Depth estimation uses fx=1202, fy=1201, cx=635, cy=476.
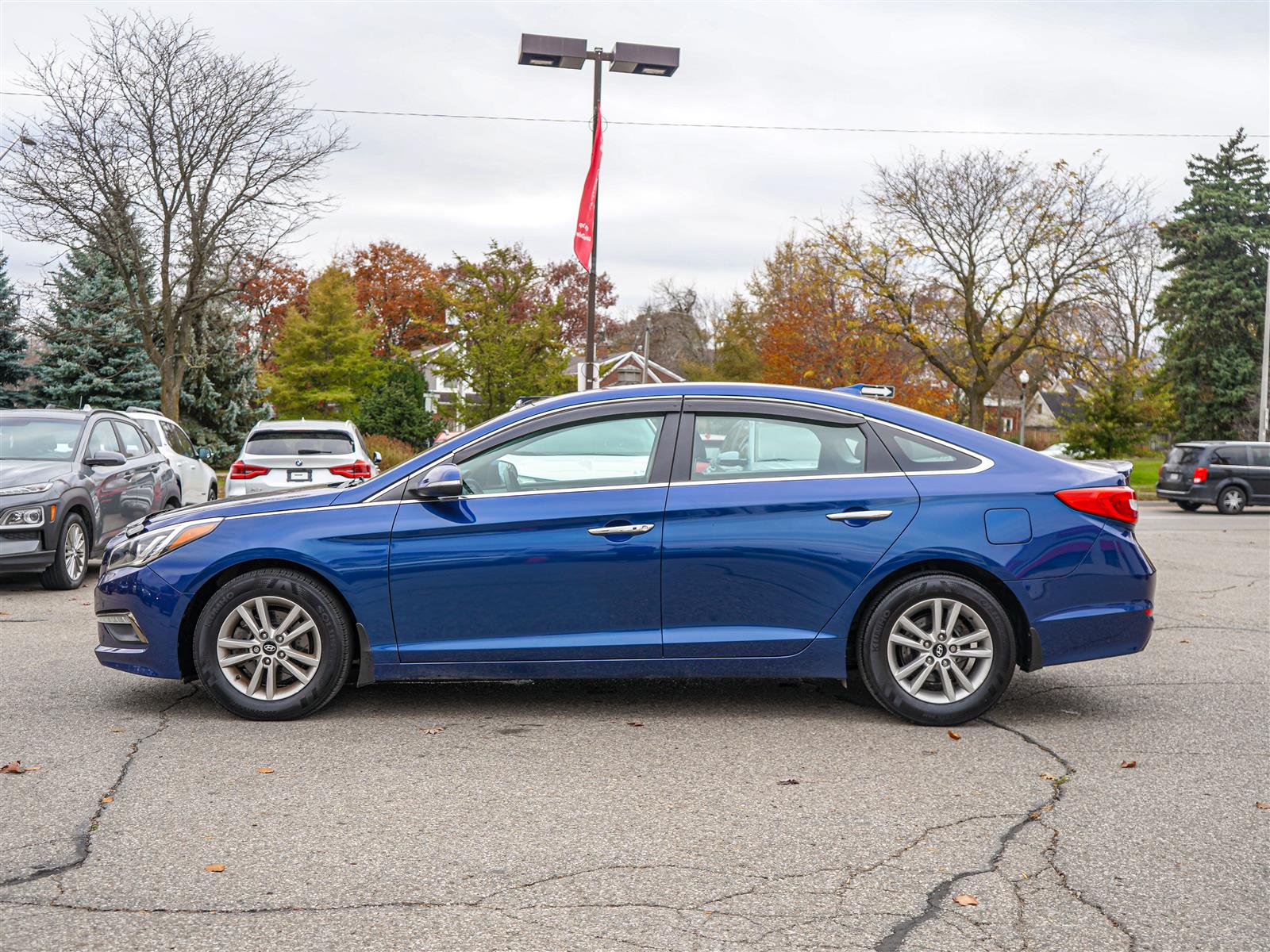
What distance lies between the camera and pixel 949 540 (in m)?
5.64

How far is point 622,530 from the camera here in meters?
5.58

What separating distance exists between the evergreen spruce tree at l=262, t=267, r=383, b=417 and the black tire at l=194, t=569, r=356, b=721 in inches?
1664

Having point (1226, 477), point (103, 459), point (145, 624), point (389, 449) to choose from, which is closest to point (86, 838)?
point (145, 624)

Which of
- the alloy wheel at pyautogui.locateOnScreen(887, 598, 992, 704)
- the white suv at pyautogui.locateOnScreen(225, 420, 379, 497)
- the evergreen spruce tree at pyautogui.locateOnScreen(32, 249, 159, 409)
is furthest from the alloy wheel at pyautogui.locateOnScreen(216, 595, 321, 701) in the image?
the evergreen spruce tree at pyautogui.locateOnScreen(32, 249, 159, 409)

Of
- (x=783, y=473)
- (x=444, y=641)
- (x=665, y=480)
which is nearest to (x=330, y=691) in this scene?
(x=444, y=641)

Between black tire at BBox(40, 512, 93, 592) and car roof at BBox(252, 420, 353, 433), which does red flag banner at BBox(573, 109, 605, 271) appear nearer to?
car roof at BBox(252, 420, 353, 433)

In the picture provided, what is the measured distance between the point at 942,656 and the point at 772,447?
4.19ft

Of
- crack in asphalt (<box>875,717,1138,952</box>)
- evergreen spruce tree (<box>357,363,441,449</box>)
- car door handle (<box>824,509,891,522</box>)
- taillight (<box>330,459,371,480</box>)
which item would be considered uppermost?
evergreen spruce tree (<box>357,363,441,449</box>)

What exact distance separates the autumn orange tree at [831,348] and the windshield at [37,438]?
98.1 ft

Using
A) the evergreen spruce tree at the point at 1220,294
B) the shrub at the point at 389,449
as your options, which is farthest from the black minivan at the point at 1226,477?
the evergreen spruce tree at the point at 1220,294

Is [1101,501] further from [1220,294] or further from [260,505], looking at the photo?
[1220,294]

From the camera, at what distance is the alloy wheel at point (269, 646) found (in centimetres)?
564

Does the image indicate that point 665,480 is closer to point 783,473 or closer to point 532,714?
point 783,473

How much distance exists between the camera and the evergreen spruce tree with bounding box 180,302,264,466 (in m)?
39.6
